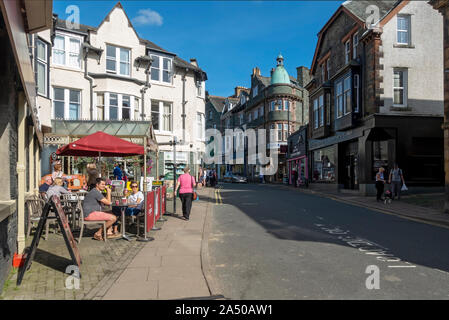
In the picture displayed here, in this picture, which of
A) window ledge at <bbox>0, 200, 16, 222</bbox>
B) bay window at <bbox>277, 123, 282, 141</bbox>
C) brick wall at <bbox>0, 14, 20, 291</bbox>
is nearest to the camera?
window ledge at <bbox>0, 200, 16, 222</bbox>

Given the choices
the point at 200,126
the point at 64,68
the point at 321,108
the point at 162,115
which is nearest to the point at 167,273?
the point at 64,68

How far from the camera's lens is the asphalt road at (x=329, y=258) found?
4484 mm

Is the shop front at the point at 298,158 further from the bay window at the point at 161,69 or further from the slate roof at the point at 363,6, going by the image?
the bay window at the point at 161,69

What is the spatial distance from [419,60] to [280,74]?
2524 cm

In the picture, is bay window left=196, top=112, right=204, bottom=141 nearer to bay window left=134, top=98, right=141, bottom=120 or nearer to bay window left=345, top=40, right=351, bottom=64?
bay window left=134, top=98, right=141, bottom=120

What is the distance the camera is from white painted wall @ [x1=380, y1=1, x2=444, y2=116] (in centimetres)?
1956

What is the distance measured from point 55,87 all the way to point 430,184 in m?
23.3

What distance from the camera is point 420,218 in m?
10.8

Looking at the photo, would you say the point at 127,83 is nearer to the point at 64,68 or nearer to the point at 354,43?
the point at 64,68

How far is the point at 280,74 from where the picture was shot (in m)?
44.1

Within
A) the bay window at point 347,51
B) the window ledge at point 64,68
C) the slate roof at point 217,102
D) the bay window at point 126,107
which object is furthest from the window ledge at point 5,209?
the slate roof at point 217,102

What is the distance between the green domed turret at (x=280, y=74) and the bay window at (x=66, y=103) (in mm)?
28426

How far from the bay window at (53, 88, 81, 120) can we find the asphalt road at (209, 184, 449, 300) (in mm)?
14936

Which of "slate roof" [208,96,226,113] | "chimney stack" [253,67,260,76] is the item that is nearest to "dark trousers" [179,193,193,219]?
"chimney stack" [253,67,260,76]
